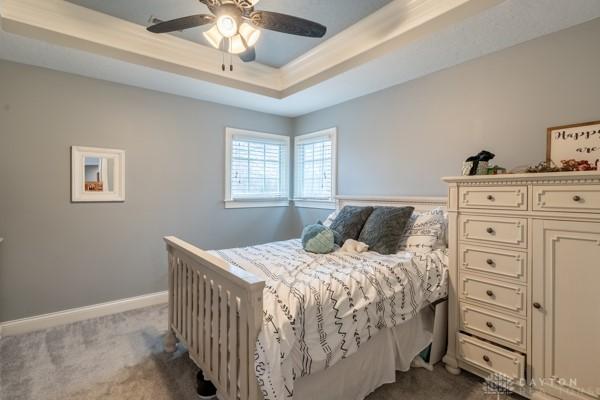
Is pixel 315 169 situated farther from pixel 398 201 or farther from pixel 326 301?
pixel 326 301

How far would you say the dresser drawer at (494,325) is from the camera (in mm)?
1814

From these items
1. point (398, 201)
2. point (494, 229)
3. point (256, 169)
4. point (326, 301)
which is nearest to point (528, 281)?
point (494, 229)

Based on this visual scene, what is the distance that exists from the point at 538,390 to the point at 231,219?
3.25 m

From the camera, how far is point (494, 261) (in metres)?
1.92

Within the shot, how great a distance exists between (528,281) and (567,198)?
52cm

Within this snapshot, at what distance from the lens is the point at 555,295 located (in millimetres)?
1688

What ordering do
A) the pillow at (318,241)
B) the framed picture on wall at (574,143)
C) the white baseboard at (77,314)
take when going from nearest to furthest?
the framed picture on wall at (574,143) → the pillow at (318,241) → the white baseboard at (77,314)

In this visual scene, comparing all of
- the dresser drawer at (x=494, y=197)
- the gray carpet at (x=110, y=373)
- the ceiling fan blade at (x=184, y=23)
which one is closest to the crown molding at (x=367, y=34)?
the dresser drawer at (x=494, y=197)

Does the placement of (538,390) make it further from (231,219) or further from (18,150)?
(18,150)

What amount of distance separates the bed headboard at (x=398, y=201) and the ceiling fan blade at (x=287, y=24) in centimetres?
172

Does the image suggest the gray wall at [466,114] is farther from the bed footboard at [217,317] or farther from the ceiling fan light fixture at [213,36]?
the bed footboard at [217,317]

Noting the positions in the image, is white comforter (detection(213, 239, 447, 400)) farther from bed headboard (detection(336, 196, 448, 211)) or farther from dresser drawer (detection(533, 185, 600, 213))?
dresser drawer (detection(533, 185, 600, 213))

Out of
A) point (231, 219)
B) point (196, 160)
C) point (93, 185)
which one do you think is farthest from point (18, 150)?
point (231, 219)

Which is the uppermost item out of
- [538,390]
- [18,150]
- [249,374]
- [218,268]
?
[18,150]
